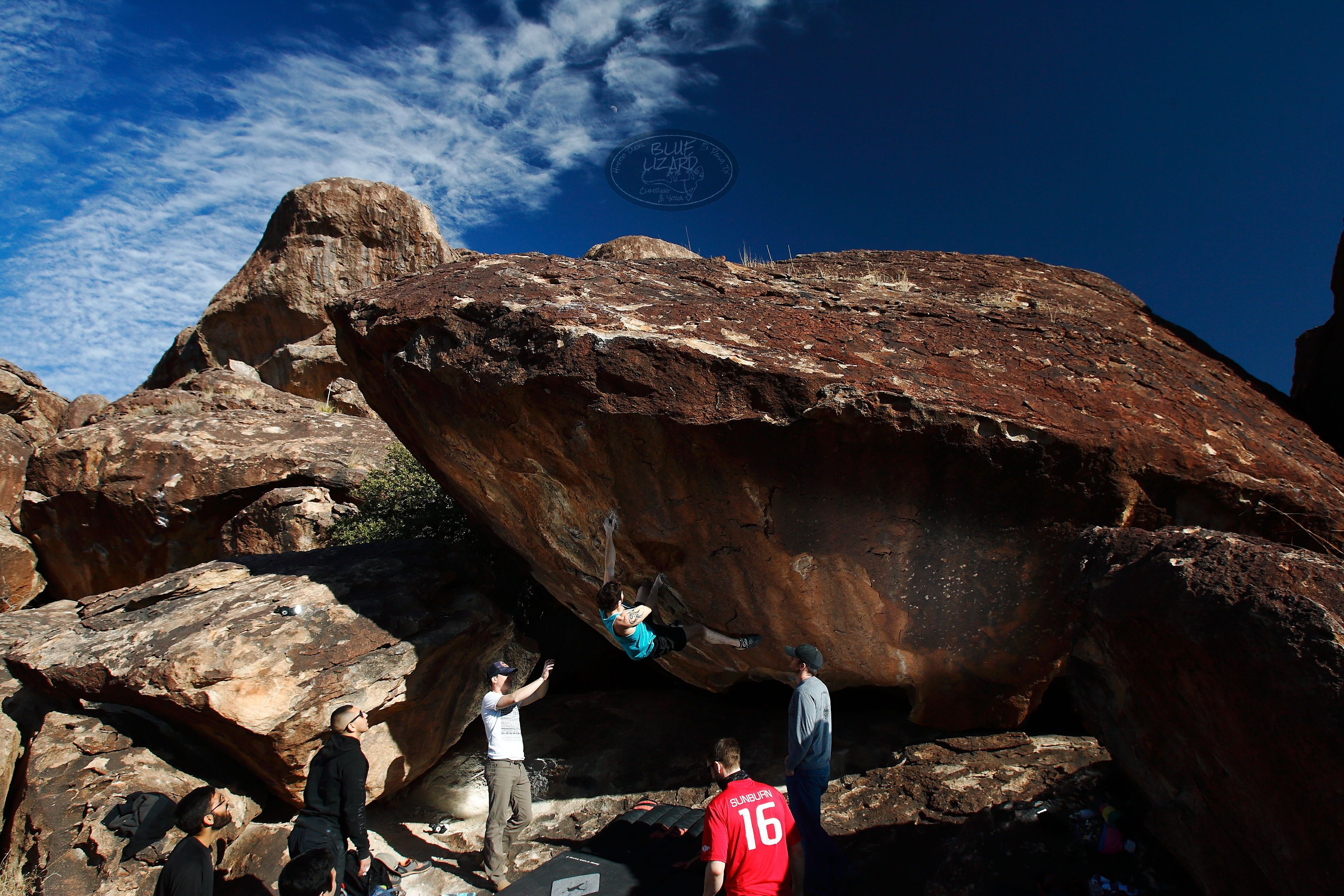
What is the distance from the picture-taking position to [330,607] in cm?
550

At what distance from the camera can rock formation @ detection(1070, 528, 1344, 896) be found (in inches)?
91.2

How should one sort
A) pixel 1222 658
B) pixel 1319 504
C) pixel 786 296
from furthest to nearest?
pixel 786 296
pixel 1319 504
pixel 1222 658

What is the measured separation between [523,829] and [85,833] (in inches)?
106

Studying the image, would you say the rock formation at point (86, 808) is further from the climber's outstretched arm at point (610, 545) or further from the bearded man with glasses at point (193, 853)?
the climber's outstretched arm at point (610, 545)

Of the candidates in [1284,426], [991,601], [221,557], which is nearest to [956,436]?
[991,601]

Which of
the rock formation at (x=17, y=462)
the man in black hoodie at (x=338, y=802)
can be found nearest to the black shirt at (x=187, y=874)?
the man in black hoodie at (x=338, y=802)

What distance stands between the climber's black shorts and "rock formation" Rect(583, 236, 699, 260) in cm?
980

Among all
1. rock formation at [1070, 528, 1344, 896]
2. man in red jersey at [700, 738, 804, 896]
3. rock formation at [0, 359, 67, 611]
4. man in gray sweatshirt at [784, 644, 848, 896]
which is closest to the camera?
rock formation at [1070, 528, 1344, 896]

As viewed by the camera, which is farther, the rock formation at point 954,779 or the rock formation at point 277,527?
the rock formation at point 277,527

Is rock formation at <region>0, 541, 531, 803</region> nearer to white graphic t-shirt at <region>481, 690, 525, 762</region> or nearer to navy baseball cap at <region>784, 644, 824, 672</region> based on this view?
white graphic t-shirt at <region>481, 690, 525, 762</region>

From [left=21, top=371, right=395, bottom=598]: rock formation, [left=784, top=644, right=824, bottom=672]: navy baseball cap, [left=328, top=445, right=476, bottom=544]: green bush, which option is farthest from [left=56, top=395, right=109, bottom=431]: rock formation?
[left=784, top=644, right=824, bottom=672]: navy baseball cap

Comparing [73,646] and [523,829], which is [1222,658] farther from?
[73,646]

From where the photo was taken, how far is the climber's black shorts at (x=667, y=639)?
486 cm

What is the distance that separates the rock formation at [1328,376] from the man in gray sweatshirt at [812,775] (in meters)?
4.27
